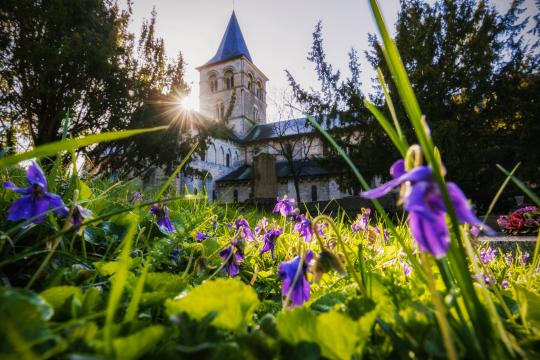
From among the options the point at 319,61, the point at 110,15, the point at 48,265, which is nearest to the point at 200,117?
the point at 110,15

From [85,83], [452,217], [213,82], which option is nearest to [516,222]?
[452,217]

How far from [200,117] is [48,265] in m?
11.2

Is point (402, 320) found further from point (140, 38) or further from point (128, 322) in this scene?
point (140, 38)

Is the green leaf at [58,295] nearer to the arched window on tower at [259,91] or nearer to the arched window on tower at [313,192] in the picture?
the arched window on tower at [313,192]

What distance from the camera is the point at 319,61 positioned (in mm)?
18453

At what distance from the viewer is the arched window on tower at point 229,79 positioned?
4062 centimetres

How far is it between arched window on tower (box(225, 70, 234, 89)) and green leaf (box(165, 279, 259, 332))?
139 feet

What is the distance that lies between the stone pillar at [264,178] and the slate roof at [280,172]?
54.7 feet

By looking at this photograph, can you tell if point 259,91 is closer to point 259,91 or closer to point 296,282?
point 259,91

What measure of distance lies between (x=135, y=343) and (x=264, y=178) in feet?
34.7

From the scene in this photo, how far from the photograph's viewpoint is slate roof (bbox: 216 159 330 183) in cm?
2938

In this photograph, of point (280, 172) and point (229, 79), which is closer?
point (280, 172)

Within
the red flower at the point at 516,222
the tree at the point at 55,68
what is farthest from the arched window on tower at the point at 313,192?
the red flower at the point at 516,222

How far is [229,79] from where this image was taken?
4094 centimetres
